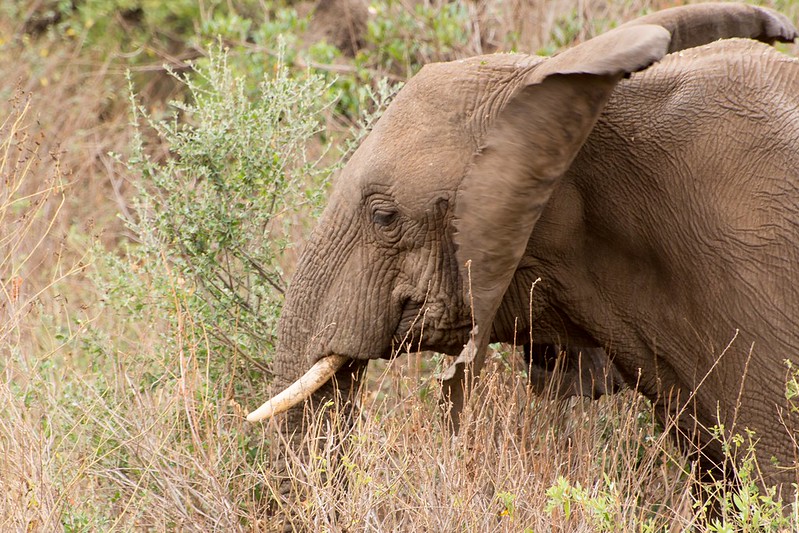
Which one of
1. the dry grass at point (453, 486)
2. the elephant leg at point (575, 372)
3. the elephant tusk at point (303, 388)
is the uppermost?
the elephant tusk at point (303, 388)

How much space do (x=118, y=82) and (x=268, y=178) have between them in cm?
562

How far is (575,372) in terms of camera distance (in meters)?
4.29

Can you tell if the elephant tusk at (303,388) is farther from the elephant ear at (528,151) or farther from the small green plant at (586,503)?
the small green plant at (586,503)

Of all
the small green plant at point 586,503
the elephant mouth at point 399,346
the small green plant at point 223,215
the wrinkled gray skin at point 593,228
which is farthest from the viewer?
the small green plant at point 223,215

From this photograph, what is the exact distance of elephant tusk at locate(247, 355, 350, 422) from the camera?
145 inches

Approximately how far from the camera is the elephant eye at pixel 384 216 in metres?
3.56

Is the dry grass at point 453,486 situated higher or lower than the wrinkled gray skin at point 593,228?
lower

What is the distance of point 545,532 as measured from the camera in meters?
3.31

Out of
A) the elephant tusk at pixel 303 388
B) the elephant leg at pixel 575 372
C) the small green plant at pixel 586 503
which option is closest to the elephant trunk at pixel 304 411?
the elephant tusk at pixel 303 388

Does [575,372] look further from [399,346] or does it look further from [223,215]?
[223,215]

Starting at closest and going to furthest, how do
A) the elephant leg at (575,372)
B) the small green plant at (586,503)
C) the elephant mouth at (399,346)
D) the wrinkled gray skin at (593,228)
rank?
1. the small green plant at (586,503)
2. the wrinkled gray skin at (593,228)
3. the elephant mouth at (399,346)
4. the elephant leg at (575,372)

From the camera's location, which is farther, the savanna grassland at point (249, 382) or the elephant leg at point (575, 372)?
the elephant leg at point (575, 372)

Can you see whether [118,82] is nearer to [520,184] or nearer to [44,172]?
[44,172]

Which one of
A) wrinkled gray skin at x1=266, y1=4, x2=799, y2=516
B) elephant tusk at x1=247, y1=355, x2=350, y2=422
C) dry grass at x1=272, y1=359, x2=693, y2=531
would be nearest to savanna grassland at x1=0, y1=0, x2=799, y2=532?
dry grass at x1=272, y1=359, x2=693, y2=531
